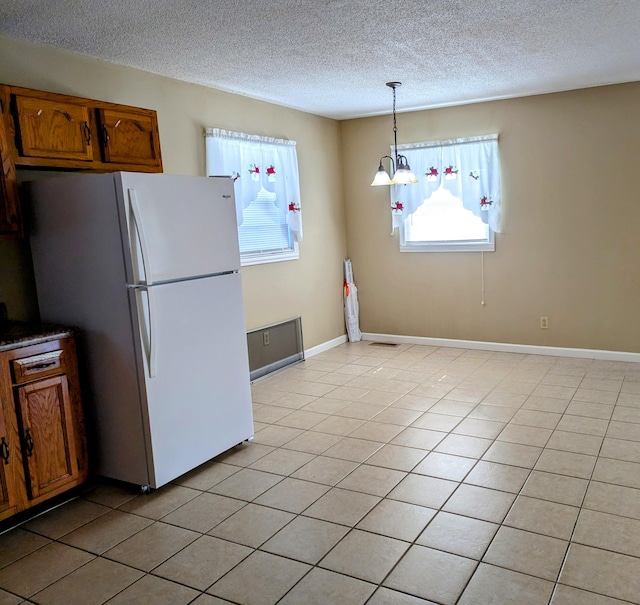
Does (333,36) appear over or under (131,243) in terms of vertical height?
over

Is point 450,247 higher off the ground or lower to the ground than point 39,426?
higher

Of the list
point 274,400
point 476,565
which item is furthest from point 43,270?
point 476,565

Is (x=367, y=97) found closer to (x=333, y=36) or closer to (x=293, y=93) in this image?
(x=293, y=93)

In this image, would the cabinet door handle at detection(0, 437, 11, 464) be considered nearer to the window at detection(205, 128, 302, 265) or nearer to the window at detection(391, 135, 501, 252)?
the window at detection(205, 128, 302, 265)

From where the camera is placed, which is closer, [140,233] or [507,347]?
[140,233]

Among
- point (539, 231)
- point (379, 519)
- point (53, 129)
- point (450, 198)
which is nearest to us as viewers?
point (379, 519)

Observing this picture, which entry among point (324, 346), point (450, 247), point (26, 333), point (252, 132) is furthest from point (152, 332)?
point (450, 247)

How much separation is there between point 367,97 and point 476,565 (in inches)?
153

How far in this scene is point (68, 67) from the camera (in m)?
3.36

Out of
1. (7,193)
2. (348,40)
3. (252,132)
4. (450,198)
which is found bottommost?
(450,198)

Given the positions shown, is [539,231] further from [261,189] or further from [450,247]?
[261,189]

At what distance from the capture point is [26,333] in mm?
2723

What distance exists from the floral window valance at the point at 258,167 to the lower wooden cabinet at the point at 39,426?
2.11 m

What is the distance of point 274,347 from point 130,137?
232cm
